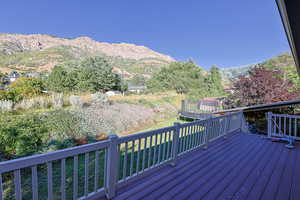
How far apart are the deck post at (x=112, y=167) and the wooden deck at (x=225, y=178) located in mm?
151

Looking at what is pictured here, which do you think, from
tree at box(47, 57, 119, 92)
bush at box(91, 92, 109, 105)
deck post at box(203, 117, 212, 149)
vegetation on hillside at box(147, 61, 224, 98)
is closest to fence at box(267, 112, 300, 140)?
deck post at box(203, 117, 212, 149)

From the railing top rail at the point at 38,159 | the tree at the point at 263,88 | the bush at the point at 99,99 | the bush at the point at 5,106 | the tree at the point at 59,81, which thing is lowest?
the railing top rail at the point at 38,159

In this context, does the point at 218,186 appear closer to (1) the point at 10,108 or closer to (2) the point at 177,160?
(2) the point at 177,160

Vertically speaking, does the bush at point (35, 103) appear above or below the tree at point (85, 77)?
below

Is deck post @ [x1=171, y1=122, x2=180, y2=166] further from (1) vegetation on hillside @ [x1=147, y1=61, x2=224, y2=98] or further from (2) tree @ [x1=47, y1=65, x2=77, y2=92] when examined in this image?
(1) vegetation on hillside @ [x1=147, y1=61, x2=224, y2=98]

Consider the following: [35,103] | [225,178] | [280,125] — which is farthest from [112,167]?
[35,103]

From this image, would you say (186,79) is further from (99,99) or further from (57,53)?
(57,53)

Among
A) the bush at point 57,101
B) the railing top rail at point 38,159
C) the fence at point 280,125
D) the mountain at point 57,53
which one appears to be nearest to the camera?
the railing top rail at point 38,159

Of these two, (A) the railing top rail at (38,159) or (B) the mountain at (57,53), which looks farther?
(B) the mountain at (57,53)

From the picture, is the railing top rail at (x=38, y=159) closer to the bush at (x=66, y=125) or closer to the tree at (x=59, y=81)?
the bush at (x=66, y=125)

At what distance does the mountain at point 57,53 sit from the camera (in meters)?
33.0

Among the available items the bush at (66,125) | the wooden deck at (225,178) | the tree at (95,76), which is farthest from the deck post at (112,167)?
the tree at (95,76)

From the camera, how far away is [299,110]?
6.95 m

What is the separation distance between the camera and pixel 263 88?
23.3 ft
